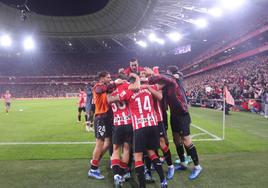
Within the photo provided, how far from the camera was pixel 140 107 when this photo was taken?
5.59 m

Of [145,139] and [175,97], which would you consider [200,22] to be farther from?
[145,139]

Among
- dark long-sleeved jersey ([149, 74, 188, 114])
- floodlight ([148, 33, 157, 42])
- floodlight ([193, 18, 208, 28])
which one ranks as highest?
floodlight ([148, 33, 157, 42])

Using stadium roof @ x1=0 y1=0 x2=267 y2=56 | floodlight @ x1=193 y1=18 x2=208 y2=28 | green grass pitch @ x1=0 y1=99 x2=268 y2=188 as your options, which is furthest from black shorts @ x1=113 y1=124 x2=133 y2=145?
floodlight @ x1=193 y1=18 x2=208 y2=28

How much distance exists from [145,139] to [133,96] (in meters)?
0.81

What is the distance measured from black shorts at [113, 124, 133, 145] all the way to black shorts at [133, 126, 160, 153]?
14.5 inches

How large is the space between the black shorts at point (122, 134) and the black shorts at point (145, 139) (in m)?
0.37

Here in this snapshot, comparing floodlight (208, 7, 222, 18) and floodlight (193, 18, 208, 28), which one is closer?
floodlight (208, 7, 222, 18)

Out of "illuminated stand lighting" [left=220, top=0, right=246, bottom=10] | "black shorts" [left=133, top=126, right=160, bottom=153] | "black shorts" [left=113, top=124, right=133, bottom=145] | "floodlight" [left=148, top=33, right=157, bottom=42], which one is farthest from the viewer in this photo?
"floodlight" [left=148, top=33, right=157, bottom=42]

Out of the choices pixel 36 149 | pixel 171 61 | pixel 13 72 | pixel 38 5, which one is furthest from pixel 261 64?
pixel 13 72

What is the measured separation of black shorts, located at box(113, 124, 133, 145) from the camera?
233 inches

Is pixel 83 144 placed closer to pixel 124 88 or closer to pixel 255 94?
pixel 124 88

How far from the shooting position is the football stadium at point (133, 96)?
6.05 m

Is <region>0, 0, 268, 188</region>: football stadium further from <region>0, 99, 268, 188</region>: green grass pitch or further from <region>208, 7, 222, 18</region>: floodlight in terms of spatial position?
<region>208, 7, 222, 18</region>: floodlight

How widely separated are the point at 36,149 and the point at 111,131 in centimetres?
392
